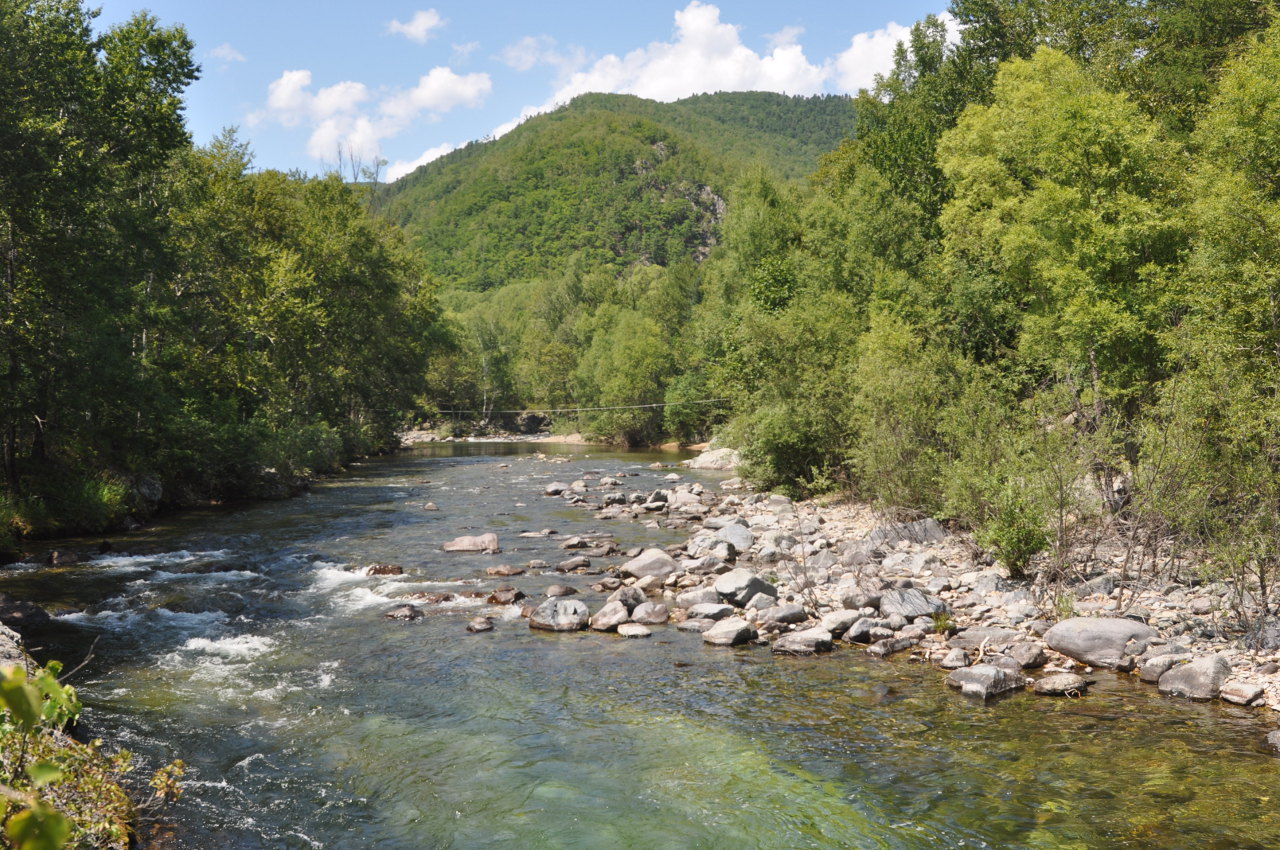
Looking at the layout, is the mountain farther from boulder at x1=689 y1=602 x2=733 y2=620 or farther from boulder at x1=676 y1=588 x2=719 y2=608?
boulder at x1=689 y1=602 x2=733 y2=620

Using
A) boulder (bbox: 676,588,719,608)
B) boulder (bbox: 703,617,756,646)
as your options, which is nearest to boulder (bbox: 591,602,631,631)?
boulder (bbox: 676,588,719,608)

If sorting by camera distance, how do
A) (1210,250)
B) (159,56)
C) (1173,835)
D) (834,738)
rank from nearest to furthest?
1. (1173,835)
2. (834,738)
3. (1210,250)
4. (159,56)

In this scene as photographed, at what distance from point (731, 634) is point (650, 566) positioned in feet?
15.6

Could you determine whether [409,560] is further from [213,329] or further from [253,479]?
[213,329]

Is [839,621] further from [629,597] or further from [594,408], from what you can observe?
[594,408]

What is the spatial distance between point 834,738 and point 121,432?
83.0ft

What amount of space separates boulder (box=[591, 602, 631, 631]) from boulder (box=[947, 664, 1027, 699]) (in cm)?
583

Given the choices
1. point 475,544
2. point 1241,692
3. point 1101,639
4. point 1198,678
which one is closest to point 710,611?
point 1101,639

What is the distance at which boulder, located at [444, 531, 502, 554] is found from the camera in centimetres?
2200

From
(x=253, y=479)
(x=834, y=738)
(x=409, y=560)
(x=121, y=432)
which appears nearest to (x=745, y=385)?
(x=409, y=560)

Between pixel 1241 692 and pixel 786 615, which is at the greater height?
pixel 1241 692

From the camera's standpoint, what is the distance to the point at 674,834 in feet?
26.3

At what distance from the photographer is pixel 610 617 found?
1533cm

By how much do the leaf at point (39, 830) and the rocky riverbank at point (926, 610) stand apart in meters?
11.5
